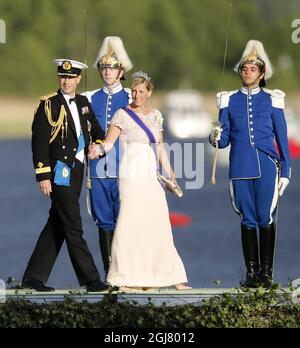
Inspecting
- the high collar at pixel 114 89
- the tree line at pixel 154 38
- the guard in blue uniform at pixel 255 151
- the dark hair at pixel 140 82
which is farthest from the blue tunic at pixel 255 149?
the tree line at pixel 154 38

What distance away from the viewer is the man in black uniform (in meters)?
11.4

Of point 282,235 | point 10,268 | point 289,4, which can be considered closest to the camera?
point 10,268

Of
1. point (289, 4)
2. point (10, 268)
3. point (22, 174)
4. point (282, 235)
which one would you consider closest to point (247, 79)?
point (10, 268)

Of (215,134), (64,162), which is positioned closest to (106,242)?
(64,162)

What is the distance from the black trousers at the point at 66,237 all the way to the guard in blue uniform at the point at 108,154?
474mm

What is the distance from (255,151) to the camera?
1184cm

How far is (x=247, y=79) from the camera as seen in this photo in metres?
A: 11.8

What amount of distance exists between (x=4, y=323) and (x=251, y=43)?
8.97 ft

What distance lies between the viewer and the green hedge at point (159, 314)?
1064 cm

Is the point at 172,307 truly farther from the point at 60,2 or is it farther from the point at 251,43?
the point at 60,2

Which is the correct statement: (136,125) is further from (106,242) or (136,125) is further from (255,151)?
(106,242)

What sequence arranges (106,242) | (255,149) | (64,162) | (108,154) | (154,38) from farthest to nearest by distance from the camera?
(154,38), (106,242), (108,154), (255,149), (64,162)

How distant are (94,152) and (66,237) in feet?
2.05

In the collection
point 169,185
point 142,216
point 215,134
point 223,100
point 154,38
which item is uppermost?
point 154,38
